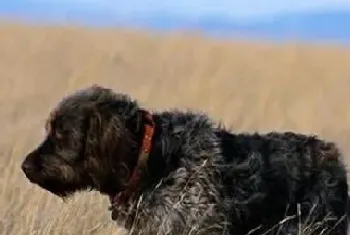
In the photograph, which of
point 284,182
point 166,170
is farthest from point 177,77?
point 166,170

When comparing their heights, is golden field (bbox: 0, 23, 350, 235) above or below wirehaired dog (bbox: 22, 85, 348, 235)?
above

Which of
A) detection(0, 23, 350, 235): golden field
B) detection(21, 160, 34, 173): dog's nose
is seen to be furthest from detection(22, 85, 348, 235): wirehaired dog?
detection(0, 23, 350, 235): golden field

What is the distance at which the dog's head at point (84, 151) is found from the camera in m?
7.20

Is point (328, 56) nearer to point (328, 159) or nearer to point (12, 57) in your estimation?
point (12, 57)

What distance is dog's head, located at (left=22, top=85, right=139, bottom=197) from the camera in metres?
7.20

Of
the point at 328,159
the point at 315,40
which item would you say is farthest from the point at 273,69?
the point at 328,159

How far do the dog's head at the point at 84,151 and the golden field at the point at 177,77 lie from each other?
3.16 m

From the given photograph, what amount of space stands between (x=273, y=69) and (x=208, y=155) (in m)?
12.1

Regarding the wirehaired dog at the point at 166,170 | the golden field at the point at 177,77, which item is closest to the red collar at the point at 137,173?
the wirehaired dog at the point at 166,170

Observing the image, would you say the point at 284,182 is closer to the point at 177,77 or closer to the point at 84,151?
the point at 84,151

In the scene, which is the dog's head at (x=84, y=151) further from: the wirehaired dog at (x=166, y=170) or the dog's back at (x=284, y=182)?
the dog's back at (x=284, y=182)

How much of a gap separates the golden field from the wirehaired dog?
3.18 metres

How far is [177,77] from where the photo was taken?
18.3 metres

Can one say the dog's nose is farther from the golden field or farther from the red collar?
the golden field
